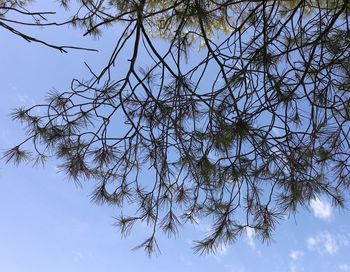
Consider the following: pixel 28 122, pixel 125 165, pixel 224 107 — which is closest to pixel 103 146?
pixel 125 165

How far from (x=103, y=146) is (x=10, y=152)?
0.47m

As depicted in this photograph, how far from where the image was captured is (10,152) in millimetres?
2381

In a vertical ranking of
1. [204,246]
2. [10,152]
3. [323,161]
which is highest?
[10,152]

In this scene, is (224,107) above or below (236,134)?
above

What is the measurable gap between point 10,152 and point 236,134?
1.14 m

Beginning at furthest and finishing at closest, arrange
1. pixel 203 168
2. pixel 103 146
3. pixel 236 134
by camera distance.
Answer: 1. pixel 103 146
2. pixel 203 168
3. pixel 236 134

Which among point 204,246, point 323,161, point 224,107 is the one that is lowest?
point 204,246

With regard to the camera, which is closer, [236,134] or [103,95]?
[236,134]

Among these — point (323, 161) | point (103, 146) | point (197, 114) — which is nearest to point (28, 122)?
point (103, 146)

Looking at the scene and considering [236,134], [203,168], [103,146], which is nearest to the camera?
[236,134]

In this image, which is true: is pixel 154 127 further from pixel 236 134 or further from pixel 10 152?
pixel 10 152

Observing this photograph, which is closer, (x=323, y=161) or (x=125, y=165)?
(x=323, y=161)

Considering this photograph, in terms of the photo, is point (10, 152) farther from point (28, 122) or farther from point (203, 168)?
point (203, 168)

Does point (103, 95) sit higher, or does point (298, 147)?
point (103, 95)
